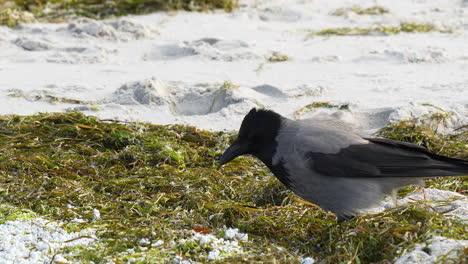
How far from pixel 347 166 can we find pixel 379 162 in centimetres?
20

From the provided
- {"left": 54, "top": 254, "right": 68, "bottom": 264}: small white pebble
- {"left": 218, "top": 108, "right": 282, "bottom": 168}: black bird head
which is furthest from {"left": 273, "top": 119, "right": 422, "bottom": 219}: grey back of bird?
{"left": 54, "top": 254, "right": 68, "bottom": 264}: small white pebble

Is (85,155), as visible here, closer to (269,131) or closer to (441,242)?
(269,131)

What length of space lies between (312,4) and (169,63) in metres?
3.10

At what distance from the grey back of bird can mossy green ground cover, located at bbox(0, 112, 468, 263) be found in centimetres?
13

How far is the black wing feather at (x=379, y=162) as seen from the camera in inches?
153

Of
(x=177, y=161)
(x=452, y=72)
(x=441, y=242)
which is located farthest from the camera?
(x=452, y=72)

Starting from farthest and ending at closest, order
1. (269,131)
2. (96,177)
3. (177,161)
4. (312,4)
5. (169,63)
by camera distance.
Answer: (312,4)
(169,63)
(177,161)
(96,177)
(269,131)

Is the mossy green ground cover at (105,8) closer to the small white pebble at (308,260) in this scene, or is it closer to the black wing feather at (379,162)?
the black wing feather at (379,162)

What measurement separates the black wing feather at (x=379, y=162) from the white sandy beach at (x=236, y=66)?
994 millimetres

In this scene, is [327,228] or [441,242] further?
[327,228]

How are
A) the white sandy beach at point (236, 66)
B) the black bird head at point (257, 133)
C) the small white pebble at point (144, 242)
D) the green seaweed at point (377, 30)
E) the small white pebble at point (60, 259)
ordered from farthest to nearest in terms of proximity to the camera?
the green seaweed at point (377, 30) < the white sandy beach at point (236, 66) < the black bird head at point (257, 133) < the small white pebble at point (144, 242) < the small white pebble at point (60, 259)

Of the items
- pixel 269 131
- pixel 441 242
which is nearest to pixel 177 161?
pixel 269 131

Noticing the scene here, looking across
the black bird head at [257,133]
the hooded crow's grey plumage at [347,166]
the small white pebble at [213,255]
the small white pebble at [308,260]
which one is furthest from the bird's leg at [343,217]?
the small white pebble at [213,255]

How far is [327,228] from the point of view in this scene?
3924mm
